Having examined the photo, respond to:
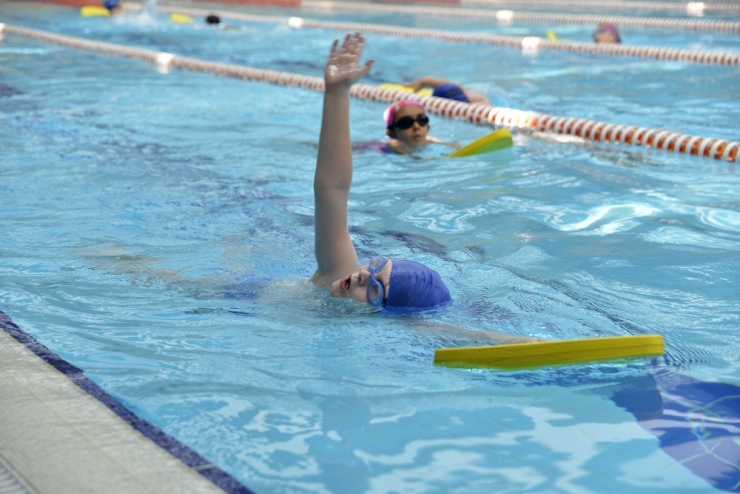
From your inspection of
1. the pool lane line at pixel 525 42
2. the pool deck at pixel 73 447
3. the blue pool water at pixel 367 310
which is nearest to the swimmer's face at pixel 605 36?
the pool lane line at pixel 525 42

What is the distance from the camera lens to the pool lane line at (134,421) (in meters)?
2.19

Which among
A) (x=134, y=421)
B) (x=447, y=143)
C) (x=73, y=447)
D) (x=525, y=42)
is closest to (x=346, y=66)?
(x=134, y=421)

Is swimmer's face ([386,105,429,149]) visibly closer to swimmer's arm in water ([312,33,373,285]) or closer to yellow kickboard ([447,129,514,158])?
yellow kickboard ([447,129,514,158])

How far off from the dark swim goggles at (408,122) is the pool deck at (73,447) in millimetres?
4288

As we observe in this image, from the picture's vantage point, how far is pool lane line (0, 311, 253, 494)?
86.4 inches

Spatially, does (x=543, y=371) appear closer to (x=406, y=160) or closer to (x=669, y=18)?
(x=406, y=160)

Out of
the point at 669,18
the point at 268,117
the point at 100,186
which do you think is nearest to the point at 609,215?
the point at 100,186

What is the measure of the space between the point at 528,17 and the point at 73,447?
51.6 feet

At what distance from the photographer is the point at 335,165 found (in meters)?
3.28

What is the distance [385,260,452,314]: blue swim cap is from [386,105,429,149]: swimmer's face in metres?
3.21

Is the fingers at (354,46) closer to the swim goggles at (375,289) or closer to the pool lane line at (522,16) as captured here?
the swim goggles at (375,289)

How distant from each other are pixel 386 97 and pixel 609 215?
4.23 meters

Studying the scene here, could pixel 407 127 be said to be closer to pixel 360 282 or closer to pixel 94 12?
pixel 360 282

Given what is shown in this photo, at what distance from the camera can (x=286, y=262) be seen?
171 inches
